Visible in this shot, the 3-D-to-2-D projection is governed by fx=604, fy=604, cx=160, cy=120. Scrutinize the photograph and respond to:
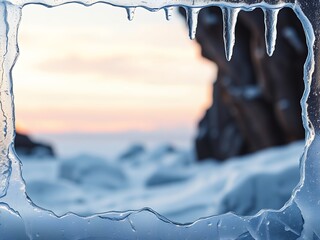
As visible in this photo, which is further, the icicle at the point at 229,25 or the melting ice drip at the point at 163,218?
the icicle at the point at 229,25

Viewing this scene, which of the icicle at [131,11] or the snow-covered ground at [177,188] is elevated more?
the icicle at [131,11]

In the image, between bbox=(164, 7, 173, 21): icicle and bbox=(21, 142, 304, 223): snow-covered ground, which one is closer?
bbox=(164, 7, 173, 21): icicle

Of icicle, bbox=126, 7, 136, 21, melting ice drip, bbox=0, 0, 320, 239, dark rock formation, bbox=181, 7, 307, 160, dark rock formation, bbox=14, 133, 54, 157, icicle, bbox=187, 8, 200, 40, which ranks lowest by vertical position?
dark rock formation, bbox=14, 133, 54, 157

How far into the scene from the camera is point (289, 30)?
457 inches

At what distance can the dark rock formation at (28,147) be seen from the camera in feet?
61.9

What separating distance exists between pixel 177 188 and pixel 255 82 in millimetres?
4346

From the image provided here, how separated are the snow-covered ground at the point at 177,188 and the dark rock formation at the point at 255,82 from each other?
1351 millimetres

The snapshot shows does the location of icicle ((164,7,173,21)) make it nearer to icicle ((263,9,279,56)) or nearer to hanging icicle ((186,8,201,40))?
hanging icicle ((186,8,201,40))

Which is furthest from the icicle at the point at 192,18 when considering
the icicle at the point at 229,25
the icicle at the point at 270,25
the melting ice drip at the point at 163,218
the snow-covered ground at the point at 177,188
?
the snow-covered ground at the point at 177,188

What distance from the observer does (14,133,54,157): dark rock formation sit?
18.9 metres

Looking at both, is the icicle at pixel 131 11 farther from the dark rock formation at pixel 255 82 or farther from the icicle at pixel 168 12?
the dark rock formation at pixel 255 82

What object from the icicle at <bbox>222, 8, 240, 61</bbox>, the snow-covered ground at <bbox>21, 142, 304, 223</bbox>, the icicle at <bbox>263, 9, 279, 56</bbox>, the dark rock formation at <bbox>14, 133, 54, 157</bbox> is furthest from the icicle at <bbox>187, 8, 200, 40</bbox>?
the dark rock formation at <bbox>14, 133, 54, 157</bbox>

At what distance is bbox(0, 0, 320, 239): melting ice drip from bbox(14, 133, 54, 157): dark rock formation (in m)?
16.9

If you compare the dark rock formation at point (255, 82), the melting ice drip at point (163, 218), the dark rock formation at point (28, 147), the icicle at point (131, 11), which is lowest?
the dark rock formation at point (28, 147)
